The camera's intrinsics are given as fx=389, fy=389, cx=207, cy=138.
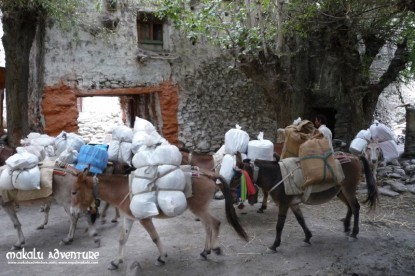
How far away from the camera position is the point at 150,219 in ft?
15.4

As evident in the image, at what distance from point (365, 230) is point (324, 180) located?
1.52 metres

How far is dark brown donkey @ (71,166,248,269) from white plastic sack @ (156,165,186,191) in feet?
1.12

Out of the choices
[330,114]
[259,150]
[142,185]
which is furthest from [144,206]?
[330,114]

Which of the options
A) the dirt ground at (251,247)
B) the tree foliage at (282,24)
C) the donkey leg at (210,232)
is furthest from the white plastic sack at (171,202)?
the tree foliage at (282,24)

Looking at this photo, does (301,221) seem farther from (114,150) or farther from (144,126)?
(114,150)

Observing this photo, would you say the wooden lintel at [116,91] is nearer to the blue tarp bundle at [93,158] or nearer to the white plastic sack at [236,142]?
the blue tarp bundle at [93,158]

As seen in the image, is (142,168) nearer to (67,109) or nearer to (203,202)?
(203,202)

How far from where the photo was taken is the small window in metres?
10.4

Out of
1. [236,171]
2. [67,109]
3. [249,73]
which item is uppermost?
[249,73]

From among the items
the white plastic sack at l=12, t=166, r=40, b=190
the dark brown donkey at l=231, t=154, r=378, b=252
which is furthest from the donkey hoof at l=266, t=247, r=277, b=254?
the white plastic sack at l=12, t=166, r=40, b=190

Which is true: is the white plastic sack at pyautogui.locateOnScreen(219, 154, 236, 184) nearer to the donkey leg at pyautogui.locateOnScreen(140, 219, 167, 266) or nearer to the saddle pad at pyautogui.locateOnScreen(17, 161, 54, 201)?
the donkey leg at pyautogui.locateOnScreen(140, 219, 167, 266)

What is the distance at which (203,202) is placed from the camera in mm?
4863

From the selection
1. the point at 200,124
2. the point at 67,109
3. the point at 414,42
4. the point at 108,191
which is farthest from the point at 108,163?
the point at 414,42

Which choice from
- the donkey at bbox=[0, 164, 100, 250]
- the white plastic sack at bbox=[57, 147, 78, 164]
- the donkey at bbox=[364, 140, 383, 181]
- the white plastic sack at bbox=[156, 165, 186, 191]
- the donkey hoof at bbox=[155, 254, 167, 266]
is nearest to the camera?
the white plastic sack at bbox=[156, 165, 186, 191]
